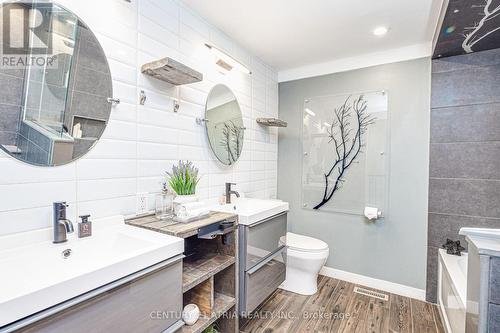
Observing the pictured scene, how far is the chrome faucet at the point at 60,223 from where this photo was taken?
3.78 ft

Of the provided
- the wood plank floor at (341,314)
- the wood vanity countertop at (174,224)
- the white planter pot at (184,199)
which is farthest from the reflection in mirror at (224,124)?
the wood plank floor at (341,314)

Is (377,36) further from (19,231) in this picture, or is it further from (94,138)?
(19,231)

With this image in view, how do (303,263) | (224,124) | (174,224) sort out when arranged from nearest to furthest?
(174,224), (224,124), (303,263)

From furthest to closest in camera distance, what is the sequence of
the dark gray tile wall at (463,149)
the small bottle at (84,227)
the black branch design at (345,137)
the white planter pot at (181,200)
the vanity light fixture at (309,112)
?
the vanity light fixture at (309,112)
the black branch design at (345,137)
the dark gray tile wall at (463,149)
the white planter pot at (181,200)
the small bottle at (84,227)

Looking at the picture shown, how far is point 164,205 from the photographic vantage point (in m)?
1.61

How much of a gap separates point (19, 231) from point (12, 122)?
18.7 inches

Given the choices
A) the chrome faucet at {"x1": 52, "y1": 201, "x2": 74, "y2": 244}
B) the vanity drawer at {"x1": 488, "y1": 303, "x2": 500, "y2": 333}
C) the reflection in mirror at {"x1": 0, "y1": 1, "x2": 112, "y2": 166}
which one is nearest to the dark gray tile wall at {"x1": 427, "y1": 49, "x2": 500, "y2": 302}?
the vanity drawer at {"x1": 488, "y1": 303, "x2": 500, "y2": 333}

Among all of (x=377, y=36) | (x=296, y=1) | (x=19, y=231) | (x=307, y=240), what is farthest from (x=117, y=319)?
(x=377, y=36)

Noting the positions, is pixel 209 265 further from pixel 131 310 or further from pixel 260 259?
pixel 131 310

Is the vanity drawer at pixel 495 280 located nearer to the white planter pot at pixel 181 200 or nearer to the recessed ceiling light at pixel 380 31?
the white planter pot at pixel 181 200

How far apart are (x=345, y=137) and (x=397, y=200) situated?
83 cm

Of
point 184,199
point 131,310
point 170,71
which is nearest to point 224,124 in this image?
point 170,71

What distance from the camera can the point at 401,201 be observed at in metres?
2.50

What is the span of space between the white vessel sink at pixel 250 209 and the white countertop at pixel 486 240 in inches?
44.2
